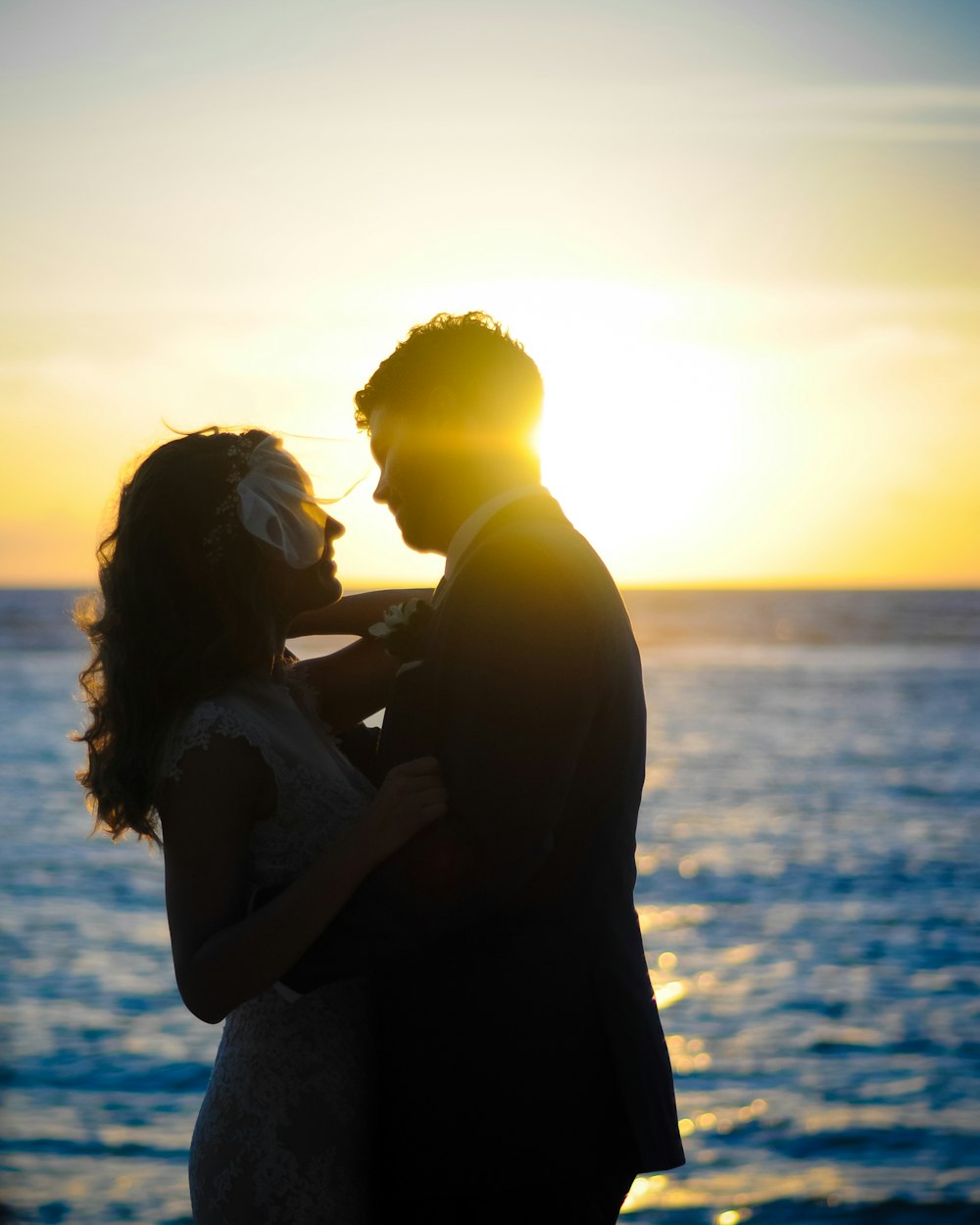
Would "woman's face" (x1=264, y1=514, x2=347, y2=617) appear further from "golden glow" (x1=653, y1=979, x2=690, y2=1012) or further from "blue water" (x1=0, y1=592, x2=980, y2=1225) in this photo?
"golden glow" (x1=653, y1=979, x2=690, y2=1012)

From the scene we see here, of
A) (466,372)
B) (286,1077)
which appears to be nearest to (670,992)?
(286,1077)

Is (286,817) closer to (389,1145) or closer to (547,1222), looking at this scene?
(389,1145)

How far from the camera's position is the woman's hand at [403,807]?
2152 mm

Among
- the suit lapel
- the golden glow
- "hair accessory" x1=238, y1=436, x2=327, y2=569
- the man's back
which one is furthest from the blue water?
"hair accessory" x1=238, y1=436, x2=327, y2=569

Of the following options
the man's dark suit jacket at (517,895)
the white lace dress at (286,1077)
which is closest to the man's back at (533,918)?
the man's dark suit jacket at (517,895)

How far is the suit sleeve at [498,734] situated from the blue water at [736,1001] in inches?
22.9

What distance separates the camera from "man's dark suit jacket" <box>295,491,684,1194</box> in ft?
6.79

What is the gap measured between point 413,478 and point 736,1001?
8.54m

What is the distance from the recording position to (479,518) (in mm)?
2307

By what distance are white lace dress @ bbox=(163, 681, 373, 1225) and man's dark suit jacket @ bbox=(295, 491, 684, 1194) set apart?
0.13 m

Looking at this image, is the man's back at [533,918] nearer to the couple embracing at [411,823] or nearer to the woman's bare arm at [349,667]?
the couple embracing at [411,823]

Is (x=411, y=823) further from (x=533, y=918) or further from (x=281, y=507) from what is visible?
(x=281, y=507)

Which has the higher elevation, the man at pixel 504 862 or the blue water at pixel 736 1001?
the man at pixel 504 862

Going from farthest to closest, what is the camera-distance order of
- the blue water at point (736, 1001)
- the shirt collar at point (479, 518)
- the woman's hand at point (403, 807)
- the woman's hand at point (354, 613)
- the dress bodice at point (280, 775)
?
the blue water at point (736, 1001), the woman's hand at point (354, 613), the dress bodice at point (280, 775), the shirt collar at point (479, 518), the woman's hand at point (403, 807)
